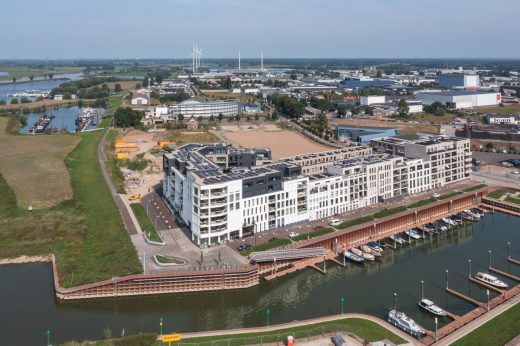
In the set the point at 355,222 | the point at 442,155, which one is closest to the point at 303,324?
the point at 355,222

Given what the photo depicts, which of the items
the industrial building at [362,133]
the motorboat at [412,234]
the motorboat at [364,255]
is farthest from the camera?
the industrial building at [362,133]

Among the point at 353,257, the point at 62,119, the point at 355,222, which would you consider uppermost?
the point at 62,119

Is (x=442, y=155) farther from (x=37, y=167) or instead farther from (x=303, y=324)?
(x=37, y=167)

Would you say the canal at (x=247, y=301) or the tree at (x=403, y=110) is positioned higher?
the tree at (x=403, y=110)

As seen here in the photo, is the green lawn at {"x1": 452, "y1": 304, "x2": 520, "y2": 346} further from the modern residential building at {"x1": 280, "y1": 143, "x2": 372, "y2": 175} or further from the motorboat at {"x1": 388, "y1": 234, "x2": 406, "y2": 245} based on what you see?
the modern residential building at {"x1": 280, "y1": 143, "x2": 372, "y2": 175}

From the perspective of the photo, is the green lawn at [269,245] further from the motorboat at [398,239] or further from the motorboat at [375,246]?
the motorboat at [398,239]

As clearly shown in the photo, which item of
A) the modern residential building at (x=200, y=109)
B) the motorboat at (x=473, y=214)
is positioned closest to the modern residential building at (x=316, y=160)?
the motorboat at (x=473, y=214)

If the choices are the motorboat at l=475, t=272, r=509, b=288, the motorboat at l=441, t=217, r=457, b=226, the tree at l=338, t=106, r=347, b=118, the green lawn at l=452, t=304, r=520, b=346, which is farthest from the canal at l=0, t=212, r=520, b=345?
the tree at l=338, t=106, r=347, b=118
